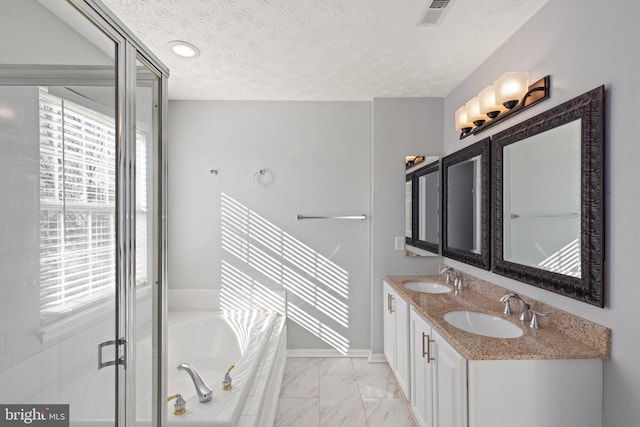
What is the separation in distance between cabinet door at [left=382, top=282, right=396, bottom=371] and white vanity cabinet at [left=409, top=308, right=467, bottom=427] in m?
0.46

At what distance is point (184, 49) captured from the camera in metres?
2.03

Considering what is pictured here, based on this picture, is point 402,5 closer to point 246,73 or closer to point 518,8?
point 518,8

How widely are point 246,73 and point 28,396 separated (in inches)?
89.4

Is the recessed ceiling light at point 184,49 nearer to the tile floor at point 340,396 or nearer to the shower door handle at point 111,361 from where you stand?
the shower door handle at point 111,361

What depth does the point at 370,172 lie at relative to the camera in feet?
9.86

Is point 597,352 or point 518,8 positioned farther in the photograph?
point 518,8

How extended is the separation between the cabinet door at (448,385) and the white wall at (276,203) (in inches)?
55.3

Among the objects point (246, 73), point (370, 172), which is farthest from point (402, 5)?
point (370, 172)

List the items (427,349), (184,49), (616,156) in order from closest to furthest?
1. (616,156)
2. (427,349)
3. (184,49)

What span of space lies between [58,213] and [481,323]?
203cm

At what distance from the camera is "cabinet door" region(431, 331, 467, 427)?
132 cm

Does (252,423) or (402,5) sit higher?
(402,5)

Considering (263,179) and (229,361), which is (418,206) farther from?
(229,361)

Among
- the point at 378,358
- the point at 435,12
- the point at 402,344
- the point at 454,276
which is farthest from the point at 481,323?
the point at 435,12
